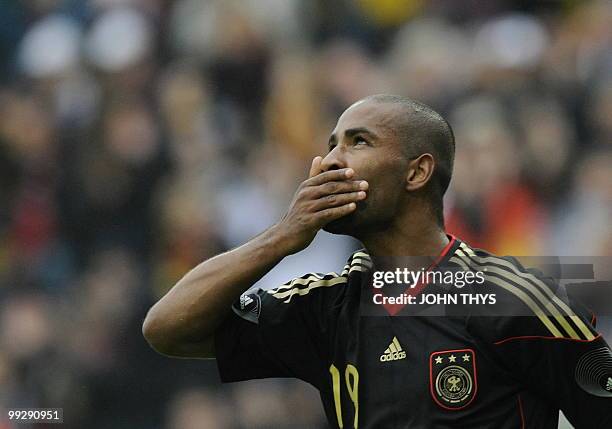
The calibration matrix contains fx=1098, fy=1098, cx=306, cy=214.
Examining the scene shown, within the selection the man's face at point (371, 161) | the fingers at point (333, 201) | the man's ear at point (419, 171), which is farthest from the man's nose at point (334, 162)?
the man's ear at point (419, 171)

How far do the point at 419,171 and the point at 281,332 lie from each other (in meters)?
0.70

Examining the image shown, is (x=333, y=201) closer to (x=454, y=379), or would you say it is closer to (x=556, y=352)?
(x=454, y=379)

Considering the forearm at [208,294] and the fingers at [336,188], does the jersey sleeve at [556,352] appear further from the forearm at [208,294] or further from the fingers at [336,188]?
the forearm at [208,294]

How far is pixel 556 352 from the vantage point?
3.24 m

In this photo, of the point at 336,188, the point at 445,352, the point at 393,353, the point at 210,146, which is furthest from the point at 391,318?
the point at 210,146

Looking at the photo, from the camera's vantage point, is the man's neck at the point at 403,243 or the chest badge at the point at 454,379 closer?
the chest badge at the point at 454,379

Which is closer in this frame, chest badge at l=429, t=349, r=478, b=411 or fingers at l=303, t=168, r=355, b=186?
chest badge at l=429, t=349, r=478, b=411

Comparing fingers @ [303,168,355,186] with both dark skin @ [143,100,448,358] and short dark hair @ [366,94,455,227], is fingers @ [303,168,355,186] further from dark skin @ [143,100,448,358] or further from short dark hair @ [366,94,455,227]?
short dark hair @ [366,94,455,227]

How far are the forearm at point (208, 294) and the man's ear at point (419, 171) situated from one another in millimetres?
490

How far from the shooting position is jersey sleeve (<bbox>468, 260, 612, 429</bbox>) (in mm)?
3240

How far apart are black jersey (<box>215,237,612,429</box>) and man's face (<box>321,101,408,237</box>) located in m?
0.21

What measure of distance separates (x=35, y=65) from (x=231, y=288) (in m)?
5.53

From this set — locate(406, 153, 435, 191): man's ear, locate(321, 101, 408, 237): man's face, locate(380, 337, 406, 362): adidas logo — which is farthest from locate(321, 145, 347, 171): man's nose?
locate(380, 337, 406, 362): adidas logo

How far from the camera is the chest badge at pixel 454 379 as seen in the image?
3277mm
